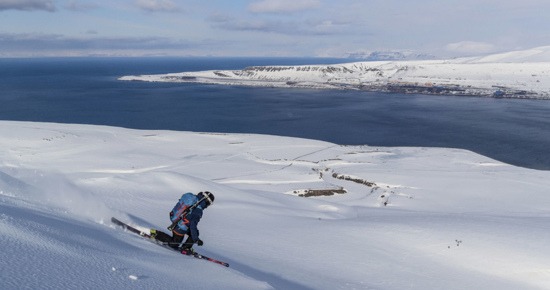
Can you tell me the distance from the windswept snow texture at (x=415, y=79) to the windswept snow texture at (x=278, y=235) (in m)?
97.0

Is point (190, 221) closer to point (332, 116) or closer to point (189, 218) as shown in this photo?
point (189, 218)

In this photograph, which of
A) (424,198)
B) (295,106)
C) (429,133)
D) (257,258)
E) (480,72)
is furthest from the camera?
(480,72)

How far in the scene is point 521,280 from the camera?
27.6 ft

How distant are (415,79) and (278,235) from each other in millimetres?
141551

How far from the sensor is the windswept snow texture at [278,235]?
490cm

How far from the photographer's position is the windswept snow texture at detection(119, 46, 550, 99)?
Result: 10912 centimetres

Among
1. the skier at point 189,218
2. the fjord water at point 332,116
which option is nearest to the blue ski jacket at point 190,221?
the skier at point 189,218

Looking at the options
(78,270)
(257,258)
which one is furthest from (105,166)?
(78,270)

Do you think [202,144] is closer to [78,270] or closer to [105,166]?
[105,166]

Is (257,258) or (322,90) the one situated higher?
(322,90)

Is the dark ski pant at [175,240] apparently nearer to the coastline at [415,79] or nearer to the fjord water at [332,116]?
the fjord water at [332,116]

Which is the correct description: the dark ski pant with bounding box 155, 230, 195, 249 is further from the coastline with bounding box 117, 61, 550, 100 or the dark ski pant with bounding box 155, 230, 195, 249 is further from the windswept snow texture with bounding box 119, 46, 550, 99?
the windswept snow texture with bounding box 119, 46, 550, 99

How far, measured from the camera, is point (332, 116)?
228 ft

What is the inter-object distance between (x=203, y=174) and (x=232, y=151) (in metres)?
10.5
